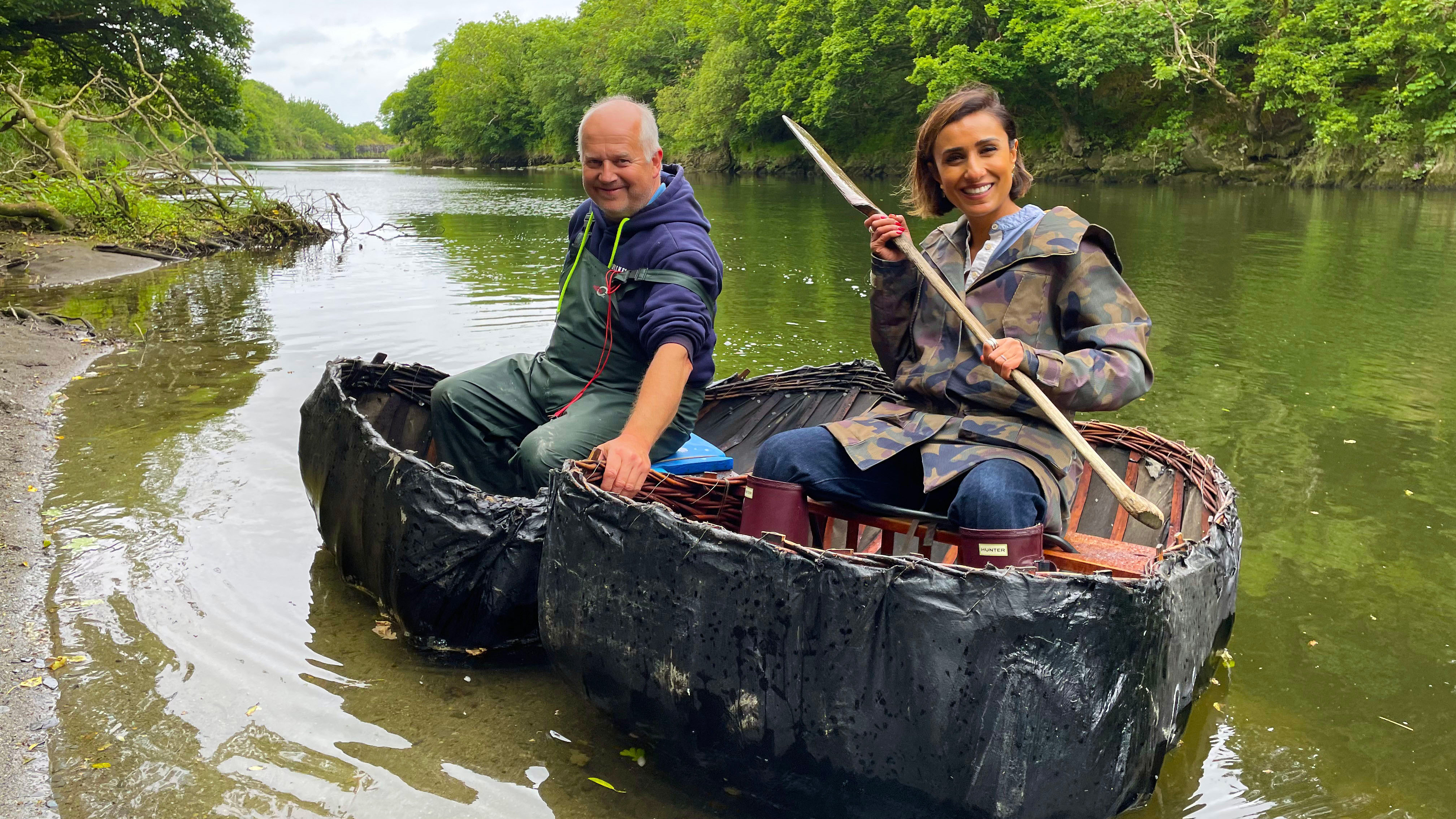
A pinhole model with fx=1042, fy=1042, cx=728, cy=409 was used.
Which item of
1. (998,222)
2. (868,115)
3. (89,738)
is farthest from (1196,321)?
(868,115)

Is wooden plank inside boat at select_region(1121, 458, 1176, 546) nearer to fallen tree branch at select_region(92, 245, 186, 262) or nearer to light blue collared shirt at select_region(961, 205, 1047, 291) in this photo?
light blue collared shirt at select_region(961, 205, 1047, 291)

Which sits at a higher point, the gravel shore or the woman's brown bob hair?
the woman's brown bob hair

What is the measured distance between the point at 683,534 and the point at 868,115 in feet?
131

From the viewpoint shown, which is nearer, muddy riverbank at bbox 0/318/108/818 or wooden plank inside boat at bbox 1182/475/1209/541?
muddy riverbank at bbox 0/318/108/818

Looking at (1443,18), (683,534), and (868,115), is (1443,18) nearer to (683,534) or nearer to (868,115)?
(868,115)

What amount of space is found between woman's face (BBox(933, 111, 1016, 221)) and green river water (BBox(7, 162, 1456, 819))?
1630 millimetres

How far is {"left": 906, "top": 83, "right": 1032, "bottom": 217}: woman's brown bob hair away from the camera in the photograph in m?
2.79

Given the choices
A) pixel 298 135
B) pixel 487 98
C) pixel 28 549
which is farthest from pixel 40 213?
pixel 298 135

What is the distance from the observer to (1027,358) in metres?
2.55

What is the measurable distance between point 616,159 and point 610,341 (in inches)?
23.7

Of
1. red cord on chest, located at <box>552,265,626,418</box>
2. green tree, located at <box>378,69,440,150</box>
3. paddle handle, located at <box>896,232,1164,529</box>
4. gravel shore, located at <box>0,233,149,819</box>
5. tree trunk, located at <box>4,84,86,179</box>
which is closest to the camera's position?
paddle handle, located at <box>896,232,1164,529</box>

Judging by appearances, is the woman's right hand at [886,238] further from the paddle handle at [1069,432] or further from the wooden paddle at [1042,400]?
the paddle handle at [1069,432]

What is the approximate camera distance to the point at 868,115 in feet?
131

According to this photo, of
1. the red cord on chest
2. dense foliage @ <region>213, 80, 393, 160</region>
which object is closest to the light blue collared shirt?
the red cord on chest
